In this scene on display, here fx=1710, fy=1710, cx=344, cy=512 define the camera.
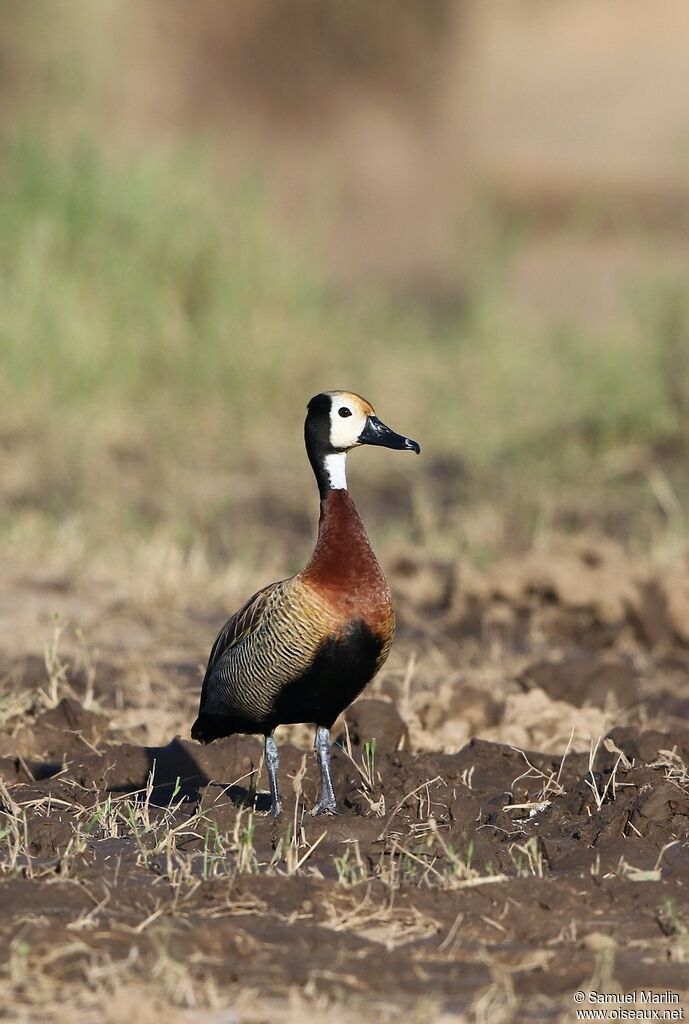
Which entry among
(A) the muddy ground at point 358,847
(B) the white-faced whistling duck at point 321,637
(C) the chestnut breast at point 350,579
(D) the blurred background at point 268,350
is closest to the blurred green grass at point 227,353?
(D) the blurred background at point 268,350

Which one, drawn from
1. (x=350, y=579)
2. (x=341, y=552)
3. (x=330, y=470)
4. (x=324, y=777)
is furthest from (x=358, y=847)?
(x=330, y=470)

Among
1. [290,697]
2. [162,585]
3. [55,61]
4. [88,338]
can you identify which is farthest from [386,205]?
[290,697]

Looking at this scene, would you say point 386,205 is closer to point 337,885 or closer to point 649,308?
point 649,308

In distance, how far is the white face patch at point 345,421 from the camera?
16.8ft

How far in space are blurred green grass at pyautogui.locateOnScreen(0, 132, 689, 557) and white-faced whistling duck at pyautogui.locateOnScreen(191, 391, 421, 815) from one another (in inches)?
211

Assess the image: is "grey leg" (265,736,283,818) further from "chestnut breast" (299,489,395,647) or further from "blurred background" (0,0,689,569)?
"blurred background" (0,0,689,569)

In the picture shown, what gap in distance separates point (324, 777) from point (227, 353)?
8.14 metres

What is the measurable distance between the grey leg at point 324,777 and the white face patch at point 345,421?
858 millimetres

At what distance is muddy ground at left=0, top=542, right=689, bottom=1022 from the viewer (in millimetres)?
3518

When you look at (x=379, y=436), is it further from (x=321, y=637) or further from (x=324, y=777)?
(x=324, y=777)

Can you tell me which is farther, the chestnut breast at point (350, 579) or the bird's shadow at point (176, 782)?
the bird's shadow at point (176, 782)

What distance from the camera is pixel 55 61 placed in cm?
1384

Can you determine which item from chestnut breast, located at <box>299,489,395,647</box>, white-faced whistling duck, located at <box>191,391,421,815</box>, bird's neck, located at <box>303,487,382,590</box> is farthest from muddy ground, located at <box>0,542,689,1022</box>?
bird's neck, located at <box>303,487,382,590</box>

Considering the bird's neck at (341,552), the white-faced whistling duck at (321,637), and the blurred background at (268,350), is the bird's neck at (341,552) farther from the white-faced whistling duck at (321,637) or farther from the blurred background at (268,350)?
the blurred background at (268,350)
